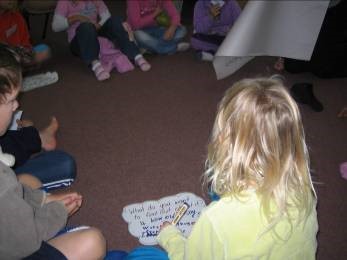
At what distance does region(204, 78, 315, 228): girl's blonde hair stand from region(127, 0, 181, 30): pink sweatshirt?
1.77 meters

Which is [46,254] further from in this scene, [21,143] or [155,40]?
[155,40]

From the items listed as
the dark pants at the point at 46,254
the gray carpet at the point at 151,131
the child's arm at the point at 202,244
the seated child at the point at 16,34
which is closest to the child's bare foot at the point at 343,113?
the gray carpet at the point at 151,131

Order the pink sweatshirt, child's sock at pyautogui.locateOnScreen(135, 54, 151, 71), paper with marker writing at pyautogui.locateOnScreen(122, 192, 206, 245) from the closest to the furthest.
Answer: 1. paper with marker writing at pyautogui.locateOnScreen(122, 192, 206, 245)
2. child's sock at pyautogui.locateOnScreen(135, 54, 151, 71)
3. the pink sweatshirt

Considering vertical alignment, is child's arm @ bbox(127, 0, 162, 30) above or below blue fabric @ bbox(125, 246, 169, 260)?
above

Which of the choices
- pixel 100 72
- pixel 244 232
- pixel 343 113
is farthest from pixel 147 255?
pixel 100 72

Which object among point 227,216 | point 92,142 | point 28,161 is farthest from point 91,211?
point 227,216

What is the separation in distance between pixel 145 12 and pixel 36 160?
1403mm

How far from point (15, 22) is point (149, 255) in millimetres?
1740

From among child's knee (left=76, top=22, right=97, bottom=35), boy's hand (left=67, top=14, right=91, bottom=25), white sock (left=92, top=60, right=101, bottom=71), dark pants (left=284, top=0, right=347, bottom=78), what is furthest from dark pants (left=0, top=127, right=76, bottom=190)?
dark pants (left=284, top=0, right=347, bottom=78)

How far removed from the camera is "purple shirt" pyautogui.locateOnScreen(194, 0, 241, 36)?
2285 mm

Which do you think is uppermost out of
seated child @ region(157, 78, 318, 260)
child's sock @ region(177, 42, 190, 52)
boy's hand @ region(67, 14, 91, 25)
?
seated child @ region(157, 78, 318, 260)

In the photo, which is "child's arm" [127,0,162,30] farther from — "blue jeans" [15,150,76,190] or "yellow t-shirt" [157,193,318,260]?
"yellow t-shirt" [157,193,318,260]

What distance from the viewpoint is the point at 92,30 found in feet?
7.06

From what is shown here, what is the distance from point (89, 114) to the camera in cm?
185
